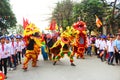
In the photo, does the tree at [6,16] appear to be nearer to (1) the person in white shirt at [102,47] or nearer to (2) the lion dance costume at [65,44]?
(1) the person in white shirt at [102,47]

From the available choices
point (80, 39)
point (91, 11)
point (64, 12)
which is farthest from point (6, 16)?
point (80, 39)

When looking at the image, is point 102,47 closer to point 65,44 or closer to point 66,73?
point 65,44

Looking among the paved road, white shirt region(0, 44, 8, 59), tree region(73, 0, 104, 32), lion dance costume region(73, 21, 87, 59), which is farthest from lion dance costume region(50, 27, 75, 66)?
tree region(73, 0, 104, 32)

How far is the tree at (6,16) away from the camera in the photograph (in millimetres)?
53438

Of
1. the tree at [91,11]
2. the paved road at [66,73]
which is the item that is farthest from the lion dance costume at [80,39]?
the tree at [91,11]

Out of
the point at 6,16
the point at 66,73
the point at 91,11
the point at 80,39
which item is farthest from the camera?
the point at 6,16

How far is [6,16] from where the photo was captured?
2158 inches

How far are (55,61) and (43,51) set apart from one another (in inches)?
129

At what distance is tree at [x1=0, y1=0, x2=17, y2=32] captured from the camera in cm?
5344

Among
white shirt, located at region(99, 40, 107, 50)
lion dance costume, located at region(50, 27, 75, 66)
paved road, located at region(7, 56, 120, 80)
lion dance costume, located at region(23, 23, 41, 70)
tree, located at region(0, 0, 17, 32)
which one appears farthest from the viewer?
tree, located at region(0, 0, 17, 32)

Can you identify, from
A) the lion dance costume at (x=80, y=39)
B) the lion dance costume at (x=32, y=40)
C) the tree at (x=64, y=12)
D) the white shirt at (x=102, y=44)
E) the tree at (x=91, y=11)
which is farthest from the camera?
the tree at (x=64, y=12)

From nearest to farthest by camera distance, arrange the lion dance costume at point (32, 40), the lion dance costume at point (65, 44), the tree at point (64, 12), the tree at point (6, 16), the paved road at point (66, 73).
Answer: the paved road at point (66, 73) < the lion dance costume at point (32, 40) < the lion dance costume at point (65, 44) < the tree at point (6, 16) < the tree at point (64, 12)

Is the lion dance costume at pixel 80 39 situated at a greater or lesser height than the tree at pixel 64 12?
lesser

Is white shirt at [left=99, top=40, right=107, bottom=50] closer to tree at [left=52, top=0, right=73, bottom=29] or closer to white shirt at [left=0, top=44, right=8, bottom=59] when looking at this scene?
white shirt at [left=0, top=44, right=8, bottom=59]
